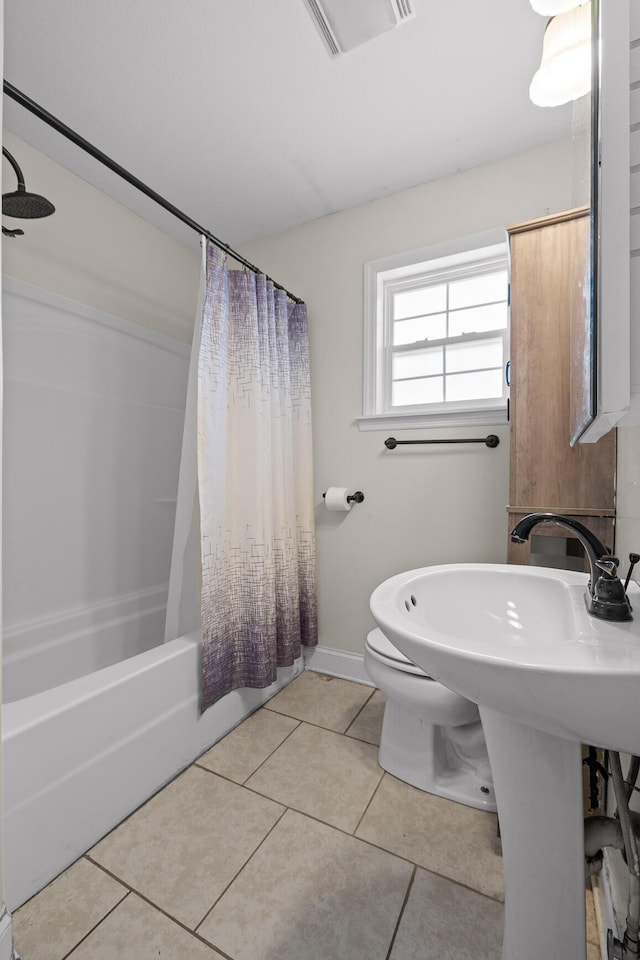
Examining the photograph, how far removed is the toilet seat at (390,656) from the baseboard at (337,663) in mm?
656

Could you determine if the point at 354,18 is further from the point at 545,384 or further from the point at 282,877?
the point at 282,877

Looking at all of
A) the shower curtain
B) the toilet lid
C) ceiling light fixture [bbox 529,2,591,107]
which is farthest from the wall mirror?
the shower curtain

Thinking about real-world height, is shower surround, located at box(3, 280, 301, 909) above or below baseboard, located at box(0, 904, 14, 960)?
above

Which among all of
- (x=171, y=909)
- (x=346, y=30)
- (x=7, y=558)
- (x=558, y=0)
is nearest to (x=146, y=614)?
(x=7, y=558)

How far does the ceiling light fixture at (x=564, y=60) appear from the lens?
3.11ft

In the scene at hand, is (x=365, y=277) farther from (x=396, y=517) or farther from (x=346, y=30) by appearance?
(x=396, y=517)

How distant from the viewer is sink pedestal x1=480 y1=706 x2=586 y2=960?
637 mm

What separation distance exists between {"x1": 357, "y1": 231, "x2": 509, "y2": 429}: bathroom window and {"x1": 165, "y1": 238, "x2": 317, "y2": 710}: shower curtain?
18.6 inches

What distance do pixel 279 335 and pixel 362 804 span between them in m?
1.84

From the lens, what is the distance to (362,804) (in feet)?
4.20

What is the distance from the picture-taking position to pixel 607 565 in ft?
2.39

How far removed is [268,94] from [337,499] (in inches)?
62.2

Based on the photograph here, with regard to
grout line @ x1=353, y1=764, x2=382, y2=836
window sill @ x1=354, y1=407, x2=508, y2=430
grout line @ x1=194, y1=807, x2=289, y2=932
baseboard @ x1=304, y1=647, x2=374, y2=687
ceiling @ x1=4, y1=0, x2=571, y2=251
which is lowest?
grout line @ x1=353, y1=764, x2=382, y2=836

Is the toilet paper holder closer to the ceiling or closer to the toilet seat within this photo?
the toilet seat
